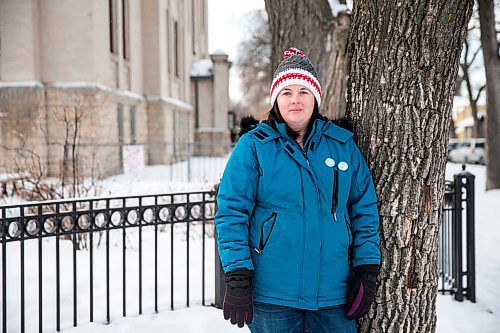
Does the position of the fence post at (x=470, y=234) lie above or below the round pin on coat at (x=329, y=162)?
below

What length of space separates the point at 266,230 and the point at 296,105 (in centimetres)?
64

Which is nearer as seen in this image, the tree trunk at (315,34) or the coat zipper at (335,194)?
the coat zipper at (335,194)

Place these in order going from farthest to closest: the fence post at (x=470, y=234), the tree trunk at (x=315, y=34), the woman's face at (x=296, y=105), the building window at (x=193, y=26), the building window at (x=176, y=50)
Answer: the building window at (x=193, y=26), the building window at (x=176, y=50), the tree trunk at (x=315, y=34), the fence post at (x=470, y=234), the woman's face at (x=296, y=105)

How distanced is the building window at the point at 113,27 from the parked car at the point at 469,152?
68.0ft

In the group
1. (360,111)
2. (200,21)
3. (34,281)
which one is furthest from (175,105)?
(360,111)

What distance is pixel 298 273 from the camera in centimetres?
203

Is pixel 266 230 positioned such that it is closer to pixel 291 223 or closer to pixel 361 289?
pixel 291 223

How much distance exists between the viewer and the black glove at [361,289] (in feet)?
6.77

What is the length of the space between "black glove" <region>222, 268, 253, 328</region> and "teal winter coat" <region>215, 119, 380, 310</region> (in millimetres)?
36

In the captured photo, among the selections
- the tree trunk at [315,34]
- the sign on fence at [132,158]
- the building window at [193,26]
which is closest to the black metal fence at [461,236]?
the tree trunk at [315,34]

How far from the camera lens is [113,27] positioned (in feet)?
58.1

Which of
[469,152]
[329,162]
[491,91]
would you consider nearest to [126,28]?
[491,91]

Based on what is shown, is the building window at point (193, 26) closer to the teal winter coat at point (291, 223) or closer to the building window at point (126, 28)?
the building window at point (126, 28)

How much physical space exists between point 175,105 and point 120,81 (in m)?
6.13
